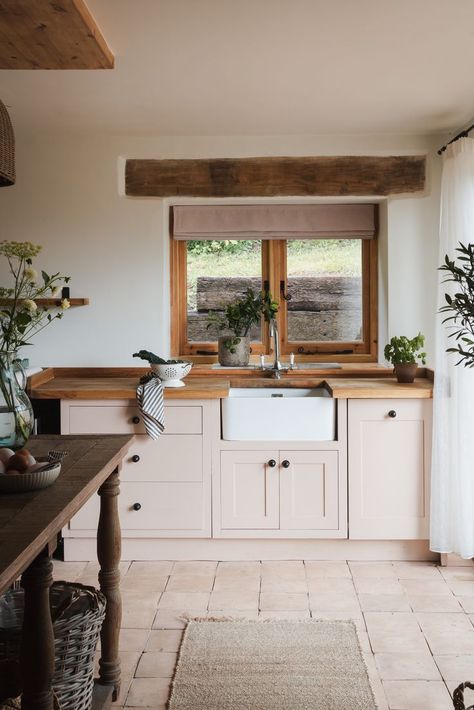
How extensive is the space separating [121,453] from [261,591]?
156 cm

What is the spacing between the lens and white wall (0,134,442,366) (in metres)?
4.77

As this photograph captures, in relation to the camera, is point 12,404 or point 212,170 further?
point 212,170

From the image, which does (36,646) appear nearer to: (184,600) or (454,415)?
(184,600)

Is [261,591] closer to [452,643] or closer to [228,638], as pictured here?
[228,638]

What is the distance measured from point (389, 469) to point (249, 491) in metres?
0.75

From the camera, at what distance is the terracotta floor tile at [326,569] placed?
161 inches

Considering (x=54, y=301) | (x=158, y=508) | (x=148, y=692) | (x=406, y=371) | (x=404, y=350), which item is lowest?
(x=148, y=692)

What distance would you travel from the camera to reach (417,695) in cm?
287

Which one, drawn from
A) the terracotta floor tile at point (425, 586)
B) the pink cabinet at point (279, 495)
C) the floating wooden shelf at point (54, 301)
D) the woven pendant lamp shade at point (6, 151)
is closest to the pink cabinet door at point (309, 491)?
the pink cabinet at point (279, 495)

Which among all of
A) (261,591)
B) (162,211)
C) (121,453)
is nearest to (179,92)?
Result: (162,211)

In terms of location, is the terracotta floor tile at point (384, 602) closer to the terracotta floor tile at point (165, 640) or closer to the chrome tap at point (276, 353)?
the terracotta floor tile at point (165, 640)

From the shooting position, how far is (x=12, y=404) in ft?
7.74

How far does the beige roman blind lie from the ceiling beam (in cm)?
175

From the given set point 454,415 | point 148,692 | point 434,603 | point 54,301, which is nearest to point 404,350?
point 454,415
